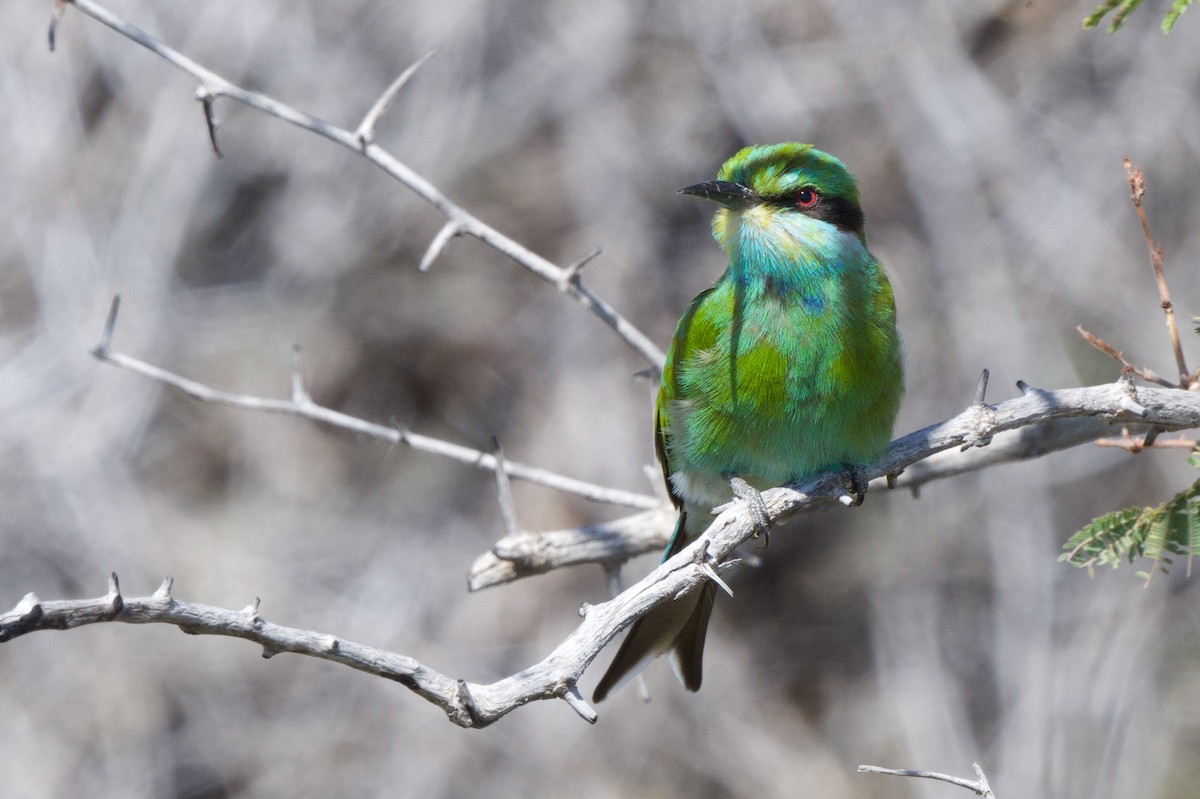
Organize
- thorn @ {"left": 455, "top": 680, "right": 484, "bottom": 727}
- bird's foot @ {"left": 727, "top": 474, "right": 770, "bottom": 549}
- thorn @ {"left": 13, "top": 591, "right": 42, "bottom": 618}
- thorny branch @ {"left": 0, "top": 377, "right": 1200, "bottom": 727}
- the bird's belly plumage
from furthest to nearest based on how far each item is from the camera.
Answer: the bird's belly plumage → bird's foot @ {"left": 727, "top": 474, "right": 770, "bottom": 549} → thorn @ {"left": 455, "top": 680, "right": 484, "bottom": 727} → thorny branch @ {"left": 0, "top": 377, "right": 1200, "bottom": 727} → thorn @ {"left": 13, "top": 591, "right": 42, "bottom": 618}

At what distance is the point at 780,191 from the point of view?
2936mm

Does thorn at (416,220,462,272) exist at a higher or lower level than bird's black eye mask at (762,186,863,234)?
lower

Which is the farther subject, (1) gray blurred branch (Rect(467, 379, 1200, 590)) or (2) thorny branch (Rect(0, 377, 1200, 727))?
(1) gray blurred branch (Rect(467, 379, 1200, 590))

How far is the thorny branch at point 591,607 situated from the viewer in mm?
1485

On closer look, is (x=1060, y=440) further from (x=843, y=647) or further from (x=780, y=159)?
(x=843, y=647)

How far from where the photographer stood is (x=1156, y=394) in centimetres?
224

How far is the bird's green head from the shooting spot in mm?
2889

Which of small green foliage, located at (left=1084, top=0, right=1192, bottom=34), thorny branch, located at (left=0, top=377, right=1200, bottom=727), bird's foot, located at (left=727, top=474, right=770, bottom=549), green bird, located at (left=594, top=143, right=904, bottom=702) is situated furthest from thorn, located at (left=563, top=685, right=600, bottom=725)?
small green foliage, located at (left=1084, top=0, right=1192, bottom=34)

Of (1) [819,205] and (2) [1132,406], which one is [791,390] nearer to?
(1) [819,205]

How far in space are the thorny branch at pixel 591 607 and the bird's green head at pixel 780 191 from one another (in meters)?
0.68

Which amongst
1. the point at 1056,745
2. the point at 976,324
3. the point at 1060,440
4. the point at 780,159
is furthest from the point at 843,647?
the point at 780,159

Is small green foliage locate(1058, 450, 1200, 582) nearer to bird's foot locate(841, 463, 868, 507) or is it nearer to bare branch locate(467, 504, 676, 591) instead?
bird's foot locate(841, 463, 868, 507)

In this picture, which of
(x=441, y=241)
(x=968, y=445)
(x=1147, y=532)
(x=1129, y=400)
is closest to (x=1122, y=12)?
(x=1129, y=400)

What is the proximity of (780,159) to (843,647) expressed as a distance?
10.5ft
